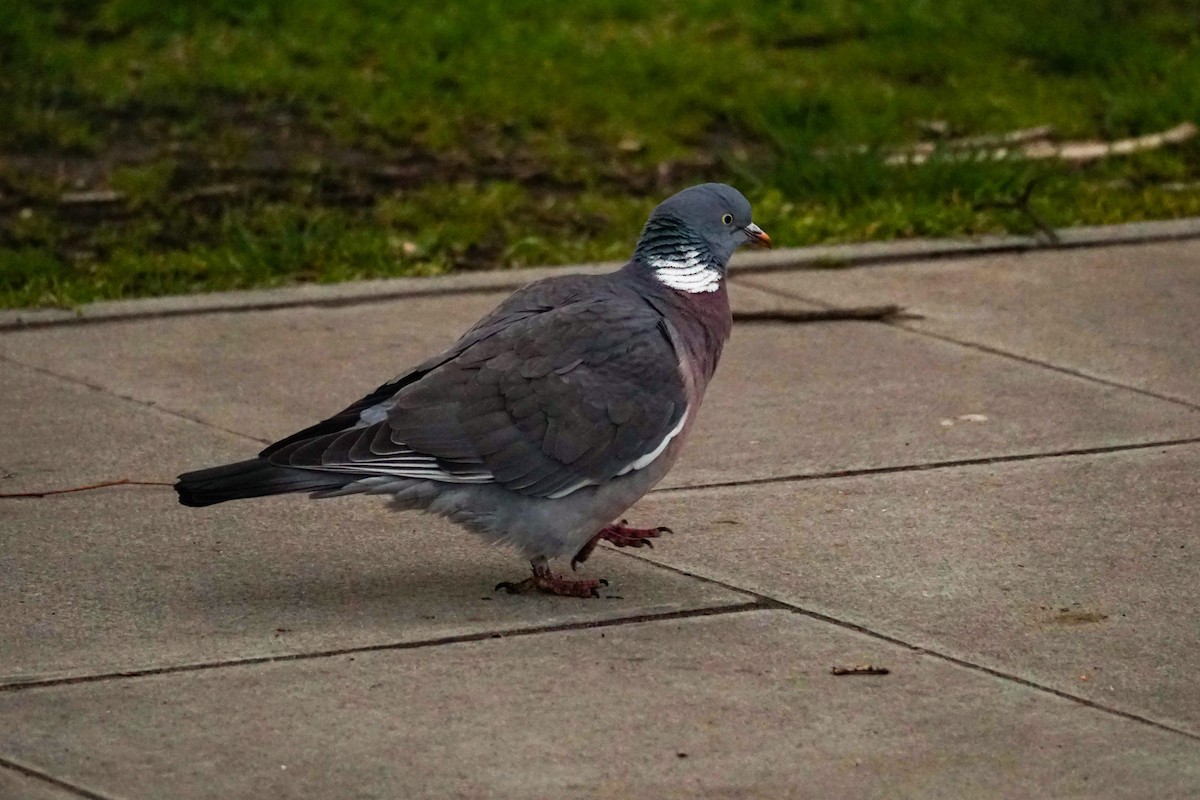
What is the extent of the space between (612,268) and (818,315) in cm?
89

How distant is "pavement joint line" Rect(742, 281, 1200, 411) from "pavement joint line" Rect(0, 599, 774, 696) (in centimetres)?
206

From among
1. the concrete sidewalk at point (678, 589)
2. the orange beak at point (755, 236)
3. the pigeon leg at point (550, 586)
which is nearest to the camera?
the concrete sidewalk at point (678, 589)

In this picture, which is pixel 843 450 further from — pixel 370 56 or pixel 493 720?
pixel 370 56

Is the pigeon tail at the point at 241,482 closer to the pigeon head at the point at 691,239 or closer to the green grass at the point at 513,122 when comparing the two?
the pigeon head at the point at 691,239

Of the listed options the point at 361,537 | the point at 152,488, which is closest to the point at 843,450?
the point at 361,537

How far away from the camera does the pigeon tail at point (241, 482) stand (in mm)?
4234

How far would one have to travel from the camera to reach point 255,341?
6473 millimetres

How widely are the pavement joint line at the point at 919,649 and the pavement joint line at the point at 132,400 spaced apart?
1361 mm

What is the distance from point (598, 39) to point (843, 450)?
5380 millimetres

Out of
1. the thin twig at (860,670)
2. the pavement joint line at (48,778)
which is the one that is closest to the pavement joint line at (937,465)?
the thin twig at (860,670)

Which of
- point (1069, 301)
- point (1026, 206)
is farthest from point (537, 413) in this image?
point (1026, 206)

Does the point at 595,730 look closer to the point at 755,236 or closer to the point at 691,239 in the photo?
the point at 691,239

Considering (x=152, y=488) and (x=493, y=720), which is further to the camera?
(x=152, y=488)

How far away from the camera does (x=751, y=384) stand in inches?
241
